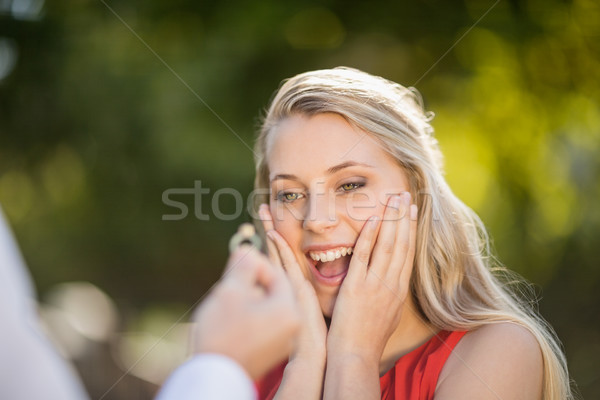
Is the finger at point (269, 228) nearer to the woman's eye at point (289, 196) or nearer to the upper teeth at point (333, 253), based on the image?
the woman's eye at point (289, 196)

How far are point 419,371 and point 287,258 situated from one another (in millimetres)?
757

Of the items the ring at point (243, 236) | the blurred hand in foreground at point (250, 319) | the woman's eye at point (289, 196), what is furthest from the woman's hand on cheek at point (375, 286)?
the blurred hand in foreground at point (250, 319)

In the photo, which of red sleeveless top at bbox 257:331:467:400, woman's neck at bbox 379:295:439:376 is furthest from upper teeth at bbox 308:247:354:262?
red sleeveless top at bbox 257:331:467:400

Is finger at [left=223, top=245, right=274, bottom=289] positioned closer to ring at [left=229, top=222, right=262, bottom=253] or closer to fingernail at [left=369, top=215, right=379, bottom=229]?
ring at [left=229, top=222, right=262, bottom=253]

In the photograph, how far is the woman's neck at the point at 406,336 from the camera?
2.46m

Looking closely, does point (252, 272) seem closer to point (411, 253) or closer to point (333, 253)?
point (333, 253)

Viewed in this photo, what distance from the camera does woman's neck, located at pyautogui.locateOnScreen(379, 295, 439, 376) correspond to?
246 cm

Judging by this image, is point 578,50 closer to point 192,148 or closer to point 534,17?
point 534,17

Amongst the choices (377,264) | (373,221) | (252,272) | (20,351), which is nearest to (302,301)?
(377,264)

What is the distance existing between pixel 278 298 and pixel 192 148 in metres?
4.36

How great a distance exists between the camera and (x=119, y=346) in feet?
17.3

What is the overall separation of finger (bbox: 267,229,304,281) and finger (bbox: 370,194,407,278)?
35 centimetres

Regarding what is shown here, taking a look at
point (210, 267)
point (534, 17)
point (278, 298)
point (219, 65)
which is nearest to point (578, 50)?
point (534, 17)

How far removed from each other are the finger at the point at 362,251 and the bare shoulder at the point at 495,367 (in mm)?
502
